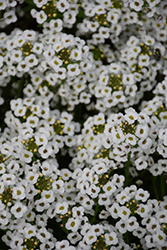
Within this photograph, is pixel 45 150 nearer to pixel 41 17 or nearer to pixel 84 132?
pixel 84 132

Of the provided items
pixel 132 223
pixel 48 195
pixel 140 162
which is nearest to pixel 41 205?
pixel 48 195

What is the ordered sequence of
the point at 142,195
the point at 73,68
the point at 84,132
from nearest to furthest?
the point at 142,195, the point at 73,68, the point at 84,132

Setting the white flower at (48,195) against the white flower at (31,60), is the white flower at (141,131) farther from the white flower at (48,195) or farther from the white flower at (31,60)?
the white flower at (31,60)

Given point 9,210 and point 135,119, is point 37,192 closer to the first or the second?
point 9,210

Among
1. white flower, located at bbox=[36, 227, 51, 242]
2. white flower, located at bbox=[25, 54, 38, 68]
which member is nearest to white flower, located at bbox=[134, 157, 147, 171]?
white flower, located at bbox=[36, 227, 51, 242]

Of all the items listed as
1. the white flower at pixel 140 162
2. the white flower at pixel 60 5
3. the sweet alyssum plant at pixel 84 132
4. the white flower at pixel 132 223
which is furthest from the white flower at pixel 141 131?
the white flower at pixel 60 5

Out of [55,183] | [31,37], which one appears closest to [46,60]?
[31,37]

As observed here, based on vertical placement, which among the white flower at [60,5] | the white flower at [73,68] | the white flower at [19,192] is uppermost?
the white flower at [60,5]

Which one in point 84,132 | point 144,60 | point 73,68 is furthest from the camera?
point 144,60
